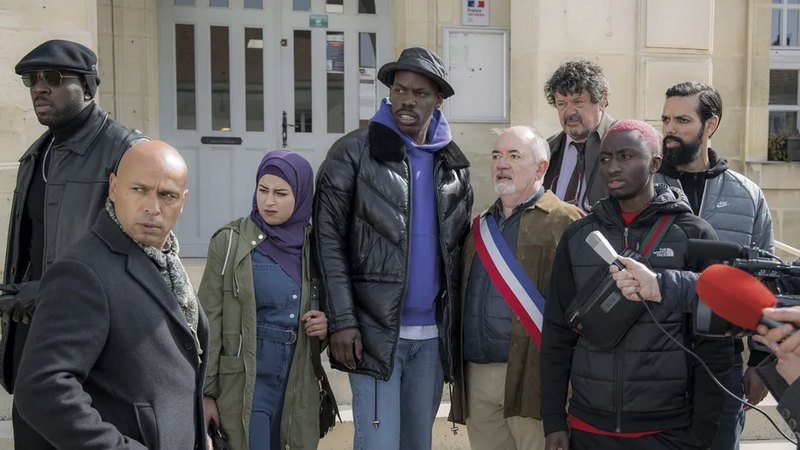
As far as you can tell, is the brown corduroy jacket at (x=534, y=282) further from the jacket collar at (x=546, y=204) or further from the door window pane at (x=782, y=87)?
the door window pane at (x=782, y=87)

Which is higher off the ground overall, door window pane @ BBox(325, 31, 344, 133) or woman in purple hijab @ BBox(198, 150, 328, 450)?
door window pane @ BBox(325, 31, 344, 133)

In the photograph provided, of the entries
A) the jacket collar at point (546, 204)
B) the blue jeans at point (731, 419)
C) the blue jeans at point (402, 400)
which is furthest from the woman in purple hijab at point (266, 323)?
the blue jeans at point (731, 419)

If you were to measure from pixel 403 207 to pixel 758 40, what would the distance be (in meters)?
5.82

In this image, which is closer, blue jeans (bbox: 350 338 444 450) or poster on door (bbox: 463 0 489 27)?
blue jeans (bbox: 350 338 444 450)

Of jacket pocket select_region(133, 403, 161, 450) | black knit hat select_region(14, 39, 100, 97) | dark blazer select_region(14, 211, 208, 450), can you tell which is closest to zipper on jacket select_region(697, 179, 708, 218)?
dark blazer select_region(14, 211, 208, 450)

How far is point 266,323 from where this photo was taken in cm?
358

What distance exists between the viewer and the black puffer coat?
346cm

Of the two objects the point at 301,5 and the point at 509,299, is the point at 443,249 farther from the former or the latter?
the point at 301,5

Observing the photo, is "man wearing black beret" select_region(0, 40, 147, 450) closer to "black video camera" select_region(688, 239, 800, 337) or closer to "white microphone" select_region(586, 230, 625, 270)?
Answer: "white microphone" select_region(586, 230, 625, 270)

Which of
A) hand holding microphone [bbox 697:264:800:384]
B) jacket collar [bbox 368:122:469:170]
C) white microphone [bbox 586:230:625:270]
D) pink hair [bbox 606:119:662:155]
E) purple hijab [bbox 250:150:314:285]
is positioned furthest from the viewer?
purple hijab [bbox 250:150:314:285]

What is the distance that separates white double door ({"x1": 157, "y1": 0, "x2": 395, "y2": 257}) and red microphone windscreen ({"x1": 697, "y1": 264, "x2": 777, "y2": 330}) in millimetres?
6040

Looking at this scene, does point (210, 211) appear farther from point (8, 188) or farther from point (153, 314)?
point (153, 314)

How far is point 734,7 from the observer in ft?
25.7

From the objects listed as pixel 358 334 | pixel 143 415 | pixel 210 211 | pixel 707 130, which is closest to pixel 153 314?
pixel 143 415
